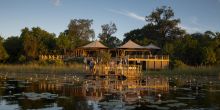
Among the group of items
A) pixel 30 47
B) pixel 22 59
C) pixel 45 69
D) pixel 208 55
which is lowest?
pixel 45 69

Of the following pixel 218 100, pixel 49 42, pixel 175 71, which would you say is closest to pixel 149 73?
pixel 175 71

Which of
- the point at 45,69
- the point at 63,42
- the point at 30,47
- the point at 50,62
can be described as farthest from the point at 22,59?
the point at 45,69

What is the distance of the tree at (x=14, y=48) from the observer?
7070 cm

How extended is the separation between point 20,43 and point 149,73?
94.0 feet

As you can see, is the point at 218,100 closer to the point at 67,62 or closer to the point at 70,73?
the point at 70,73

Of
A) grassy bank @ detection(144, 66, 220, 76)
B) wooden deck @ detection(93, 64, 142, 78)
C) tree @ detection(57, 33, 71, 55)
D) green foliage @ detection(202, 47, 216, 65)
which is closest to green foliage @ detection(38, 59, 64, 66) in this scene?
tree @ detection(57, 33, 71, 55)

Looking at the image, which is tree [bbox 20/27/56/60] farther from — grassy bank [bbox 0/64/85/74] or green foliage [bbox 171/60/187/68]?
green foliage [bbox 171/60/187/68]

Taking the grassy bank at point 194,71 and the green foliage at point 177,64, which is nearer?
the grassy bank at point 194,71

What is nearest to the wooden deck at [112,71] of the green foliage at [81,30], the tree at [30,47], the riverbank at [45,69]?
the riverbank at [45,69]

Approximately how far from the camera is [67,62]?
6269 cm

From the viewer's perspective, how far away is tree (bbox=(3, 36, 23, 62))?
70700 millimetres

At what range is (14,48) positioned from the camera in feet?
234

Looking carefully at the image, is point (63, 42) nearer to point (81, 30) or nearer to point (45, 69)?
point (45, 69)

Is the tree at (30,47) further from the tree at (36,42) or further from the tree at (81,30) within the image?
the tree at (81,30)
